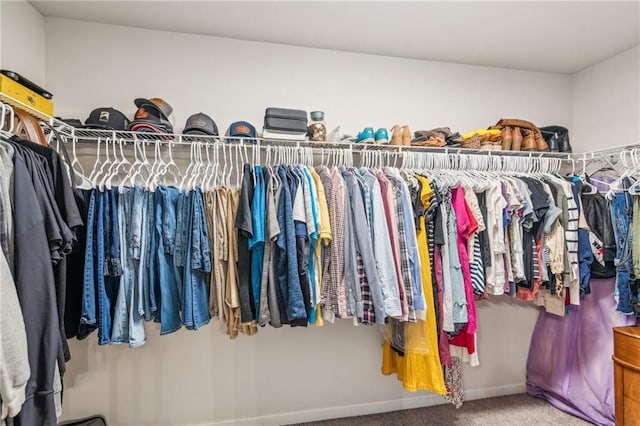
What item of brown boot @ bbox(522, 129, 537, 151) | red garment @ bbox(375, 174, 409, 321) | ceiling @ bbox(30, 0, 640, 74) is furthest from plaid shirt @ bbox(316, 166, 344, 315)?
brown boot @ bbox(522, 129, 537, 151)

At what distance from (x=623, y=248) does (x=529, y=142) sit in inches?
33.6

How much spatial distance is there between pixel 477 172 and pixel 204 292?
1712 millimetres

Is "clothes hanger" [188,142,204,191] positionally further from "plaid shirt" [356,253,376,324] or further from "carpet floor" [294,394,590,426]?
"carpet floor" [294,394,590,426]

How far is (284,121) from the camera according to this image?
1.90m

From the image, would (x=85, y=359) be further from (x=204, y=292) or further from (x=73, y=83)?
(x=73, y=83)

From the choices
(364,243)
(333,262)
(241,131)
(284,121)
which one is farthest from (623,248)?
(241,131)

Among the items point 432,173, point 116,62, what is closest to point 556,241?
point 432,173

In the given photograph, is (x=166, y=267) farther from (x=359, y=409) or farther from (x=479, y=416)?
(x=479, y=416)

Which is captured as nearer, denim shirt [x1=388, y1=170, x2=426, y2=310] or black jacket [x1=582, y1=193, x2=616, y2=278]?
denim shirt [x1=388, y1=170, x2=426, y2=310]

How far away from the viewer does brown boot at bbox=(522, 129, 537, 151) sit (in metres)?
2.28

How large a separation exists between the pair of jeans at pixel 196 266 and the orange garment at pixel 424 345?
1.05m

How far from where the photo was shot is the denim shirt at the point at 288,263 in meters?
1.49

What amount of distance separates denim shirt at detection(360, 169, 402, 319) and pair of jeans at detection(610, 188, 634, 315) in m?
1.44

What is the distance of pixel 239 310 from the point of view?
159 cm
